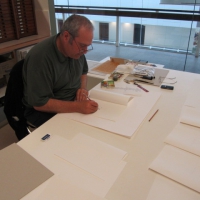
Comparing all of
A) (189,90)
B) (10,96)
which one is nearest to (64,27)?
(10,96)

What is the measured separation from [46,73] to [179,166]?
82cm

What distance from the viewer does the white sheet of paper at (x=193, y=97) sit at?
122cm

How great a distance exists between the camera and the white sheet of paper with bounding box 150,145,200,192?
0.74 metres

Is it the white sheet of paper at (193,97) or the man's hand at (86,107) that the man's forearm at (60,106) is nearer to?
the man's hand at (86,107)

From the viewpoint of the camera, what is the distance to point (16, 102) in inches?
50.9

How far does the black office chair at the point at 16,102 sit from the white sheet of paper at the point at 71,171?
50 centimetres

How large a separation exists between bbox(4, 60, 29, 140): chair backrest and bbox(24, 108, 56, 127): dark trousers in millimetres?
38

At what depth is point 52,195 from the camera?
0.68m

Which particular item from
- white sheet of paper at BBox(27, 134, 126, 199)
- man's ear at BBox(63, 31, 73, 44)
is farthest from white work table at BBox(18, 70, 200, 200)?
man's ear at BBox(63, 31, 73, 44)

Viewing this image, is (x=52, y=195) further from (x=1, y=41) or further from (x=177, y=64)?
(x=177, y=64)

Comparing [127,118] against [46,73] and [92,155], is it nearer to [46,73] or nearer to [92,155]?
[92,155]

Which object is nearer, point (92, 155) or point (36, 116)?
point (92, 155)

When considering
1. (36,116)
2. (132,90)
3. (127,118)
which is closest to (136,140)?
(127,118)

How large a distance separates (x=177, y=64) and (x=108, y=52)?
0.97 m
